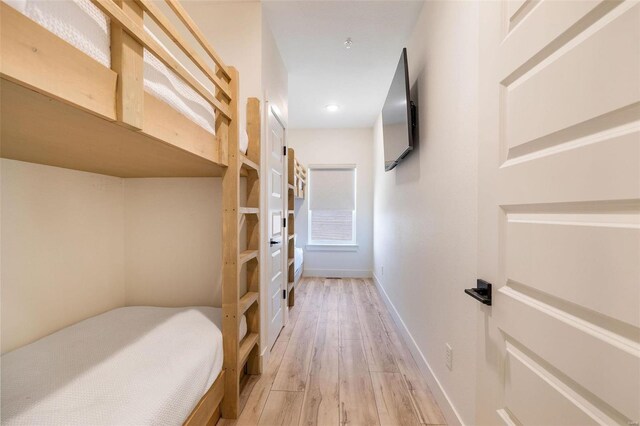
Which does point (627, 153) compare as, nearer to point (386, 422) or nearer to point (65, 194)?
point (386, 422)

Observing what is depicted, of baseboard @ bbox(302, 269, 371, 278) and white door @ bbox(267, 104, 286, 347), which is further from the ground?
white door @ bbox(267, 104, 286, 347)

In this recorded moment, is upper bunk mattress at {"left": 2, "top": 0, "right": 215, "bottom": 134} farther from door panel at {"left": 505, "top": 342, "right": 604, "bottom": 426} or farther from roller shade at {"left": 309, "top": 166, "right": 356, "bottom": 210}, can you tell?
roller shade at {"left": 309, "top": 166, "right": 356, "bottom": 210}

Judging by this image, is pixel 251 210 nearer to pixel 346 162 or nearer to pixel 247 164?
pixel 247 164

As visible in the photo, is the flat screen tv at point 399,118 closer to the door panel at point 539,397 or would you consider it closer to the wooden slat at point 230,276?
the wooden slat at point 230,276

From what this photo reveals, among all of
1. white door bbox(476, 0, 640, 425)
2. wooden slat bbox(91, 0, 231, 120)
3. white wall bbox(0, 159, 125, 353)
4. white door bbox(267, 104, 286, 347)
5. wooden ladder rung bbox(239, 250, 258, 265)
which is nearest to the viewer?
white door bbox(476, 0, 640, 425)

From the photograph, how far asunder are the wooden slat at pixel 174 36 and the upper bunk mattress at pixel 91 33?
105 millimetres

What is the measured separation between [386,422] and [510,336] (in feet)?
3.28

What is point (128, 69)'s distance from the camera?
2.38ft

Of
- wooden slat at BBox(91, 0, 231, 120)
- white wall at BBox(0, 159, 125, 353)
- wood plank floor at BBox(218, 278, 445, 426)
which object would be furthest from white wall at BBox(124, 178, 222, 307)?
wooden slat at BBox(91, 0, 231, 120)

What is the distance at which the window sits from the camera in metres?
4.82

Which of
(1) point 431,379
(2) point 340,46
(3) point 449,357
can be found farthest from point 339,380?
(2) point 340,46

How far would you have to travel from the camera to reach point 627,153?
0.49 metres

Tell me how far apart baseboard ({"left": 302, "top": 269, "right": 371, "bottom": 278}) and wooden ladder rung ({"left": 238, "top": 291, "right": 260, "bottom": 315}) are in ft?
9.83

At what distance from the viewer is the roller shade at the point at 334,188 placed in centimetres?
481
